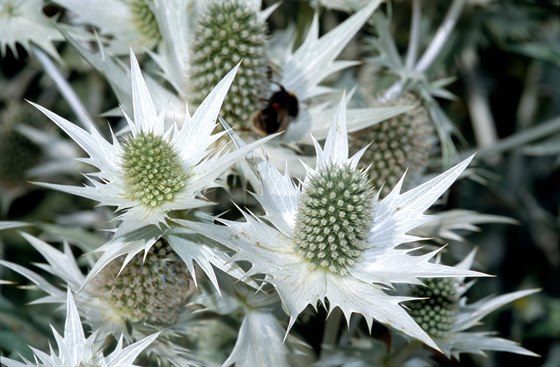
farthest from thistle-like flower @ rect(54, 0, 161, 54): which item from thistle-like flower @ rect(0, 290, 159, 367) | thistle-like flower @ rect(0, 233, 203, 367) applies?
thistle-like flower @ rect(0, 290, 159, 367)

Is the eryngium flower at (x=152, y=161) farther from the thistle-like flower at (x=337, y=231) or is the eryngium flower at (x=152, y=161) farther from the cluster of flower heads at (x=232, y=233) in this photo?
the thistle-like flower at (x=337, y=231)

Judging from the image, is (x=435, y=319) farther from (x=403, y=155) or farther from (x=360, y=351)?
(x=403, y=155)

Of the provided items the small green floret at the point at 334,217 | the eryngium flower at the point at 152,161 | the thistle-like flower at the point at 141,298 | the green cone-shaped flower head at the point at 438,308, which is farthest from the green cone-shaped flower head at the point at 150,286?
the green cone-shaped flower head at the point at 438,308

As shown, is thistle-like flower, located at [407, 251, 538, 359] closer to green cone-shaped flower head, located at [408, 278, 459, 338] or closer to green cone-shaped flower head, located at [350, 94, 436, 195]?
green cone-shaped flower head, located at [408, 278, 459, 338]

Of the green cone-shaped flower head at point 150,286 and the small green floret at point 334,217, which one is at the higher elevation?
the small green floret at point 334,217

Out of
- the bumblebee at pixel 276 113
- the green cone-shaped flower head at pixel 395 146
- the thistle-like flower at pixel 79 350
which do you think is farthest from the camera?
the green cone-shaped flower head at pixel 395 146

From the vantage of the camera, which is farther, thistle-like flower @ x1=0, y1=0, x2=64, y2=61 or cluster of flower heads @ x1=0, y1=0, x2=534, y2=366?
thistle-like flower @ x1=0, y1=0, x2=64, y2=61

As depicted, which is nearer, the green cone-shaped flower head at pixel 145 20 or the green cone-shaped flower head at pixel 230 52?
the green cone-shaped flower head at pixel 230 52
